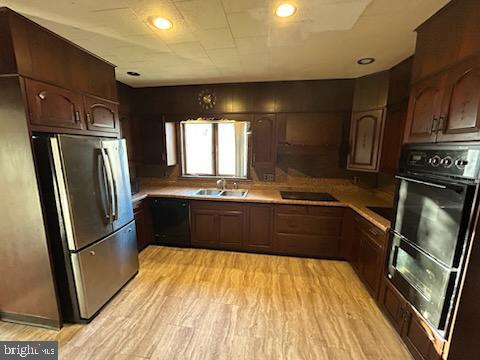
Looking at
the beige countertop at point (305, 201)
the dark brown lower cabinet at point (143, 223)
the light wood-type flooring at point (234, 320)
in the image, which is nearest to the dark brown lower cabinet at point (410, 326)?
the light wood-type flooring at point (234, 320)

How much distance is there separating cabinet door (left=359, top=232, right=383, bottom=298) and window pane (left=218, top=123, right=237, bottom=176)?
2.13 m

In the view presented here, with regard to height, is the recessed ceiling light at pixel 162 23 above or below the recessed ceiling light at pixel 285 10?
below

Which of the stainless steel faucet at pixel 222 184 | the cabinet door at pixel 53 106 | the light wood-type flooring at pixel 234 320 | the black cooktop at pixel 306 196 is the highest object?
the cabinet door at pixel 53 106

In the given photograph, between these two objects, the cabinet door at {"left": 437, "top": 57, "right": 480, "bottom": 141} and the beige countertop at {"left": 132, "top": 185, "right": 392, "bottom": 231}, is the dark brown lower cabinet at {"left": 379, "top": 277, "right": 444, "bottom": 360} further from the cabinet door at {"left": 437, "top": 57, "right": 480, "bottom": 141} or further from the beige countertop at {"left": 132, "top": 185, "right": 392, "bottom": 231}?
the cabinet door at {"left": 437, "top": 57, "right": 480, "bottom": 141}

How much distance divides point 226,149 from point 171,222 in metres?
1.48

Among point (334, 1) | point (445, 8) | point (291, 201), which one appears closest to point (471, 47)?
point (445, 8)

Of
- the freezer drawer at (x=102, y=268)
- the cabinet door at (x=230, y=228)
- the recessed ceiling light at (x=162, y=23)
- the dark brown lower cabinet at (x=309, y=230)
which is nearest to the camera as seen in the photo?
the recessed ceiling light at (x=162, y=23)

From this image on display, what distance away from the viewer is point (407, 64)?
7.06ft

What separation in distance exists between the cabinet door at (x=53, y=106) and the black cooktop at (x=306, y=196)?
2.50 m

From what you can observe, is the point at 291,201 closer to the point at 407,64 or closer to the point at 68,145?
the point at 407,64

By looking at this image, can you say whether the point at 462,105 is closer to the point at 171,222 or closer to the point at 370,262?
the point at 370,262

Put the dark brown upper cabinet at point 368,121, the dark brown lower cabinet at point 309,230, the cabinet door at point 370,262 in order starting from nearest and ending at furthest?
the cabinet door at point 370,262
the dark brown upper cabinet at point 368,121
the dark brown lower cabinet at point 309,230

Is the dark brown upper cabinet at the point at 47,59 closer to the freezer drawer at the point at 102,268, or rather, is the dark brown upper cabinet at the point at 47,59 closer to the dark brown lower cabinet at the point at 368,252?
the freezer drawer at the point at 102,268

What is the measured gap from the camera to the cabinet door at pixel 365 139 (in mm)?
2562
